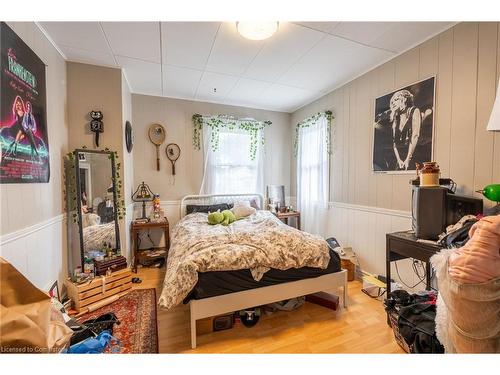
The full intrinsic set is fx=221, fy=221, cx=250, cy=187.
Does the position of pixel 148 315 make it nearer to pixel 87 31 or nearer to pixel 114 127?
pixel 114 127

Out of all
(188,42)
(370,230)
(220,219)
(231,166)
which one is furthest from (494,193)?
(231,166)

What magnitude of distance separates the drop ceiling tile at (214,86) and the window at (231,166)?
0.50m

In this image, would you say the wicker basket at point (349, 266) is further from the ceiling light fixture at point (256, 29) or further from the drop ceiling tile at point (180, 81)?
the drop ceiling tile at point (180, 81)

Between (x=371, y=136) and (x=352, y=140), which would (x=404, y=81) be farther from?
(x=352, y=140)

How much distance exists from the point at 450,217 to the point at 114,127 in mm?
3226

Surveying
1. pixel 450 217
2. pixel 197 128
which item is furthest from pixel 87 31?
pixel 450 217

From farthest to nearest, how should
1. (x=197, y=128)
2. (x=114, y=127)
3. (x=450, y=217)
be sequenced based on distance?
(x=197, y=128) < (x=114, y=127) < (x=450, y=217)

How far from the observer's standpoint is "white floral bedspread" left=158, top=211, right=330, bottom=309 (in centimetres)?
155

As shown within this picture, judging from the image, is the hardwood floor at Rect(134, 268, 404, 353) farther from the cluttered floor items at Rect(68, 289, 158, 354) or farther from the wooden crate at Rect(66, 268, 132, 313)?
the wooden crate at Rect(66, 268, 132, 313)

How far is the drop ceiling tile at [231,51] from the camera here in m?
1.93

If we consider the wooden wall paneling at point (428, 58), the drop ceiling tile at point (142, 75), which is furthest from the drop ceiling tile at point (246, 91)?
the wooden wall paneling at point (428, 58)

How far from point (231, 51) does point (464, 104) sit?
2.05m

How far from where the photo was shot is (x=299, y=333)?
1.69 meters
